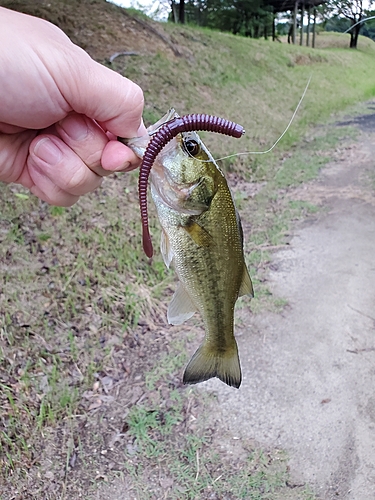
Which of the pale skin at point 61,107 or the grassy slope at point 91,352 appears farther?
the grassy slope at point 91,352

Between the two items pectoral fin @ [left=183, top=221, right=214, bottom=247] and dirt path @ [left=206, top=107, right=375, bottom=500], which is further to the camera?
dirt path @ [left=206, top=107, right=375, bottom=500]

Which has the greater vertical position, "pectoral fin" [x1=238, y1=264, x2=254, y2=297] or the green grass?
"pectoral fin" [x1=238, y1=264, x2=254, y2=297]

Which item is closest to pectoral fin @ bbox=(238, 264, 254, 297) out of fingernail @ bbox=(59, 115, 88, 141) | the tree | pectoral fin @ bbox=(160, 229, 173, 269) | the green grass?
pectoral fin @ bbox=(160, 229, 173, 269)

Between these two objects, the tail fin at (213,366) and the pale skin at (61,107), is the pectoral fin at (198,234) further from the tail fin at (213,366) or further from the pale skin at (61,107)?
the tail fin at (213,366)

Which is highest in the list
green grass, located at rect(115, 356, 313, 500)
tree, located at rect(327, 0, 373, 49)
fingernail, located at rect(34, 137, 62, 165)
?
tree, located at rect(327, 0, 373, 49)

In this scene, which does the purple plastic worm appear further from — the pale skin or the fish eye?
the pale skin

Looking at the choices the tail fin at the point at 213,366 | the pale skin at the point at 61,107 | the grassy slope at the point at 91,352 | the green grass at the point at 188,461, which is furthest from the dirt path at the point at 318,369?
the pale skin at the point at 61,107

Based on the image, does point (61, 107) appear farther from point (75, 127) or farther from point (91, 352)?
point (91, 352)

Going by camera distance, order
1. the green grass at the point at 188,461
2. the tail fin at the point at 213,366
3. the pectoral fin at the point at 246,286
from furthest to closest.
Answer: the green grass at the point at 188,461, the tail fin at the point at 213,366, the pectoral fin at the point at 246,286

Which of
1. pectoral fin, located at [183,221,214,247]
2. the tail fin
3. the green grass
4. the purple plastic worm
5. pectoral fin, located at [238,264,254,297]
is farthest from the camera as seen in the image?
the green grass
